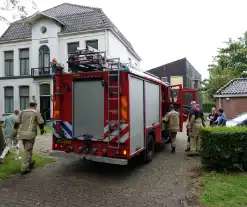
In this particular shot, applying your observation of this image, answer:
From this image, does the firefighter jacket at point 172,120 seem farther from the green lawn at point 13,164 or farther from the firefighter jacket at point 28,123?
the firefighter jacket at point 28,123

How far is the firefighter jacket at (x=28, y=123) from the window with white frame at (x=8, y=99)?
1707 cm

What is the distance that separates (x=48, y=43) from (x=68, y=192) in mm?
18008

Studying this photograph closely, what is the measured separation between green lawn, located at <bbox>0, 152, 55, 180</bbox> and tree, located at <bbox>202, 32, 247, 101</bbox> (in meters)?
23.4

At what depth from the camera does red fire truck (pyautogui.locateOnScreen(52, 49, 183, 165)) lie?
5745 millimetres

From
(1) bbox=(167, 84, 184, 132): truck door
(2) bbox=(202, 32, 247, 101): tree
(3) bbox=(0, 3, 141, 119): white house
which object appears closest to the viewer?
(1) bbox=(167, 84, 184, 132): truck door

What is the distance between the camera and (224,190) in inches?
195

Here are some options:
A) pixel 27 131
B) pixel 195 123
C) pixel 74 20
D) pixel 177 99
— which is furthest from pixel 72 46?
pixel 27 131

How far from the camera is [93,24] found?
20016 mm

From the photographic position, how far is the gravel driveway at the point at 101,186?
15.1 feet

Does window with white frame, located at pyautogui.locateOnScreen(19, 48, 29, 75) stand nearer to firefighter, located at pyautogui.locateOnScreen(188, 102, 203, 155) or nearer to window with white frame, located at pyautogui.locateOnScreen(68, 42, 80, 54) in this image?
window with white frame, located at pyautogui.locateOnScreen(68, 42, 80, 54)

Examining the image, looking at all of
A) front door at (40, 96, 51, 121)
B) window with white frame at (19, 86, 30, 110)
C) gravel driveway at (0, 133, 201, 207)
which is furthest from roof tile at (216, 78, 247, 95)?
window with white frame at (19, 86, 30, 110)

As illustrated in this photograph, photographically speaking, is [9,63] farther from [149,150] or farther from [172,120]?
[149,150]

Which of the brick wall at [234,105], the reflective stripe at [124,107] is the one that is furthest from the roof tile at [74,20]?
the reflective stripe at [124,107]

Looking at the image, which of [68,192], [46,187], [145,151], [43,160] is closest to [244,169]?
[145,151]
